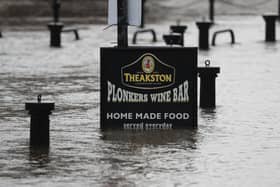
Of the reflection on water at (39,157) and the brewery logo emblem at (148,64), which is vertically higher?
the brewery logo emblem at (148,64)

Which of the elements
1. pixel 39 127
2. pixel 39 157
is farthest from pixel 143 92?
pixel 39 157

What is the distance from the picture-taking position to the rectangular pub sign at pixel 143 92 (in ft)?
53.4

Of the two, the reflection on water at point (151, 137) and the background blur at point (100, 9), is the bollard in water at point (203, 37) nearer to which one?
the background blur at point (100, 9)

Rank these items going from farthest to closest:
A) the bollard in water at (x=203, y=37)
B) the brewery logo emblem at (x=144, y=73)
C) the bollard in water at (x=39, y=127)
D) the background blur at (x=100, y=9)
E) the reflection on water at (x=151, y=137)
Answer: the background blur at (x=100, y=9)
the bollard in water at (x=203, y=37)
the brewery logo emblem at (x=144, y=73)
the reflection on water at (x=151, y=137)
the bollard in water at (x=39, y=127)

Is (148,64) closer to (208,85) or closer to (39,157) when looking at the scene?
(208,85)

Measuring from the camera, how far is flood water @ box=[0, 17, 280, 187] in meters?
12.5

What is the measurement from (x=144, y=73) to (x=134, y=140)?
1.35 meters

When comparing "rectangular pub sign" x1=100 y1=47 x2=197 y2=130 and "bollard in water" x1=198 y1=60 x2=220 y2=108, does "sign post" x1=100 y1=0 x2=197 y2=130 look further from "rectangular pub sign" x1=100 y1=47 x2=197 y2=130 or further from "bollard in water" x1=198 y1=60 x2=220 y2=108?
"bollard in water" x1=198 y1=60 x2=220 y2=108

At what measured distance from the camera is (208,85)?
61.9 feet

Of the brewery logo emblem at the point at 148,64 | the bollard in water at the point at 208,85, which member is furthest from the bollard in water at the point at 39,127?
the bollard in water at the point at 208,85

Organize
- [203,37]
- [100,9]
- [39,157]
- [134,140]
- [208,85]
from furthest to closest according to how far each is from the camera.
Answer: [100,9], [203,37], [208,85], [134,140], [39,157]

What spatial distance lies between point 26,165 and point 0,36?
25.4 metres

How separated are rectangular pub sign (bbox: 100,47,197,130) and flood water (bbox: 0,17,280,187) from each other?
33 cm

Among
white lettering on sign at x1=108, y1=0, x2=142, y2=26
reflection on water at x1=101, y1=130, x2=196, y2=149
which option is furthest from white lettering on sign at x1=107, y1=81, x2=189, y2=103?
white lettering on sign at x1=108, y1=0, x2=142, y2=26
